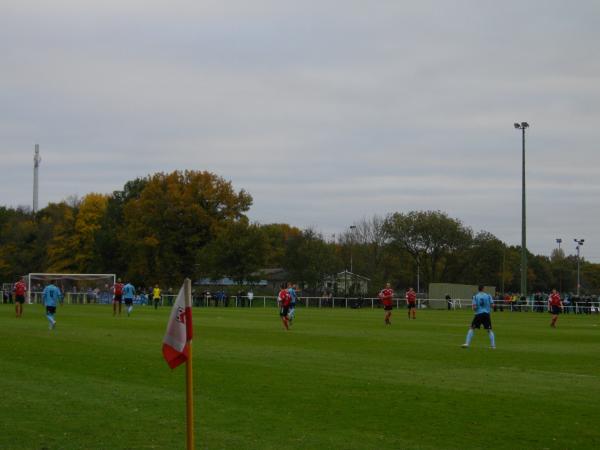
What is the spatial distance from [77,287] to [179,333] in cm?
8010

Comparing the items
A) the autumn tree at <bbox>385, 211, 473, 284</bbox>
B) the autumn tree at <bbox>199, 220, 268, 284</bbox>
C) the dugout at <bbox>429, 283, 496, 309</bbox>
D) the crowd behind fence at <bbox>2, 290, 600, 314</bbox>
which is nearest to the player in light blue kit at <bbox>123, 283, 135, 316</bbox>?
the crowd behind fence at <bbox>2, 290, 600, 314</bbox>

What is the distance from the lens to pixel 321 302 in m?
80.2

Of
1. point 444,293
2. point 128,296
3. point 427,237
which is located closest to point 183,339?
point 128,296

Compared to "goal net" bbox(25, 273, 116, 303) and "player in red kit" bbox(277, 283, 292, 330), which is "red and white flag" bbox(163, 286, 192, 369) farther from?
"goal net" bbox(25, 273, 116, 303)

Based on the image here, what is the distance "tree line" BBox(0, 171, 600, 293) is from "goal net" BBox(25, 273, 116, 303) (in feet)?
33.1

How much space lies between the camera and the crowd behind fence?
74.4 meters

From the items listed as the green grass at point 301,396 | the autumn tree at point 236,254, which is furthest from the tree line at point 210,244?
the green grass at point 301,396

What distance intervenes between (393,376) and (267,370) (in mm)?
2670

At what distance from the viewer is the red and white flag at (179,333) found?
803 centimetres

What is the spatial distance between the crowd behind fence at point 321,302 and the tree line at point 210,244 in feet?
25.1

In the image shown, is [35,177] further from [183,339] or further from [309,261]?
[183,339]

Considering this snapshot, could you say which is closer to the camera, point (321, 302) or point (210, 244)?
point (321, 302)

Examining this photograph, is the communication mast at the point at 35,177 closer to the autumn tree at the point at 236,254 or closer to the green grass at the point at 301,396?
the autumn tree at the point at 236,254

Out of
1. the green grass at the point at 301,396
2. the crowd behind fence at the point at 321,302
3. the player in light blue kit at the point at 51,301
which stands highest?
the player in light blue kit at the point at 51,301
